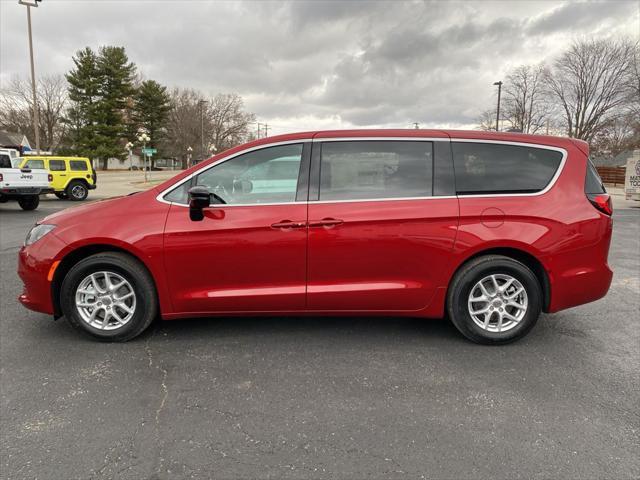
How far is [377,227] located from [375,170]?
475 millimetres

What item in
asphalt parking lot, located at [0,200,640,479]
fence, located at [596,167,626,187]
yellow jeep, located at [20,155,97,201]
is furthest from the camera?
fence, located at [596,167,626,187]

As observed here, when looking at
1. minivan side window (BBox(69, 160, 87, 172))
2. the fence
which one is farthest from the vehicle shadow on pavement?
the fence

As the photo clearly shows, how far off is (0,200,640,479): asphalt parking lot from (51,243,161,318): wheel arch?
1.30 feet

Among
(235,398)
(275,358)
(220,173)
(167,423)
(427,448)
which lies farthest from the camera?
(220,173)

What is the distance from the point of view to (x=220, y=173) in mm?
3441

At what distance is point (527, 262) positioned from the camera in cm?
346

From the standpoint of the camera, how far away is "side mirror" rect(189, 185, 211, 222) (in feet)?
10.3

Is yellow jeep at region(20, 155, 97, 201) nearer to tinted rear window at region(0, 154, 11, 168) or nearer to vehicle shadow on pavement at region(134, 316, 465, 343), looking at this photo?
tinted rear window at region(0, 154, 11, 168)

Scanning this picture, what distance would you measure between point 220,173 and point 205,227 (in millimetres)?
492

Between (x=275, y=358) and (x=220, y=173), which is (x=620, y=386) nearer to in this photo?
(x=275, y=358)

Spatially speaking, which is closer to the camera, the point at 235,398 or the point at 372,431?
the point at 372,431

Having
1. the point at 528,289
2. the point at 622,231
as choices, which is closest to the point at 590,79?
the point at 622,231

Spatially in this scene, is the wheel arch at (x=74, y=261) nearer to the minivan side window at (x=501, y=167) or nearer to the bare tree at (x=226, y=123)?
the minivan side window at (x=501, y=167)

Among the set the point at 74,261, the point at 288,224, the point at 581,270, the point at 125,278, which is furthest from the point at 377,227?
the point at 74,261
